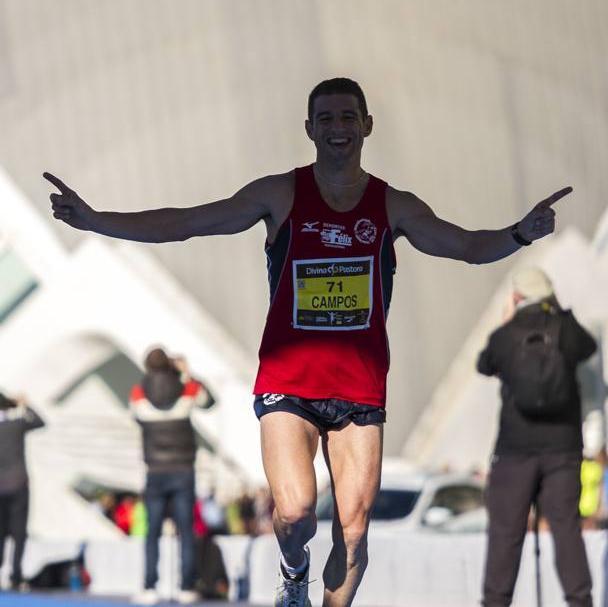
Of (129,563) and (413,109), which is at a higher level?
(413,109)

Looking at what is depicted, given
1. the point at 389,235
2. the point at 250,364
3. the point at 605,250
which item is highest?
the point at 605,250

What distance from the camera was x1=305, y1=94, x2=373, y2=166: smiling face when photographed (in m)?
A: 4.64

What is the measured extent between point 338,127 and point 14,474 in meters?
6.63

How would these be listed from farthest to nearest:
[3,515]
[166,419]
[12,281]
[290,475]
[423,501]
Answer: [12,281] → [423,501] → [3,515] → [166,419] → [290,475]

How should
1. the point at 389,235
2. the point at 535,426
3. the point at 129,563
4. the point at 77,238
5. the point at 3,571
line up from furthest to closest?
1. the point at 77,238
2. the point at 3,571
3. the point at 129,563
4. the point at 535,426
5. the point at 389,235

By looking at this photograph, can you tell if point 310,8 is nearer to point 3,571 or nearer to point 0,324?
point 0,324

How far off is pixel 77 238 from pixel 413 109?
684 cm

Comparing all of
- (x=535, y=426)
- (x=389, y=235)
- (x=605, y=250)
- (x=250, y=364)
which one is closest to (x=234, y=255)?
(x=250, y=364)

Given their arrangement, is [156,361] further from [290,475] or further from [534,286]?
[290,475]

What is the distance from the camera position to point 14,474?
10.7m

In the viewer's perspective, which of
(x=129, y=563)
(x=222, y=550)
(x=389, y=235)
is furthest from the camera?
(x=129, y=563)

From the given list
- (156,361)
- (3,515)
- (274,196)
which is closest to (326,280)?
(274,196)

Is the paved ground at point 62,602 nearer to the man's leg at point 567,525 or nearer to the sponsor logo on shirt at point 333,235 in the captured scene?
the man's leg at point 567,525

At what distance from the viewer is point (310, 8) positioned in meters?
31.4
